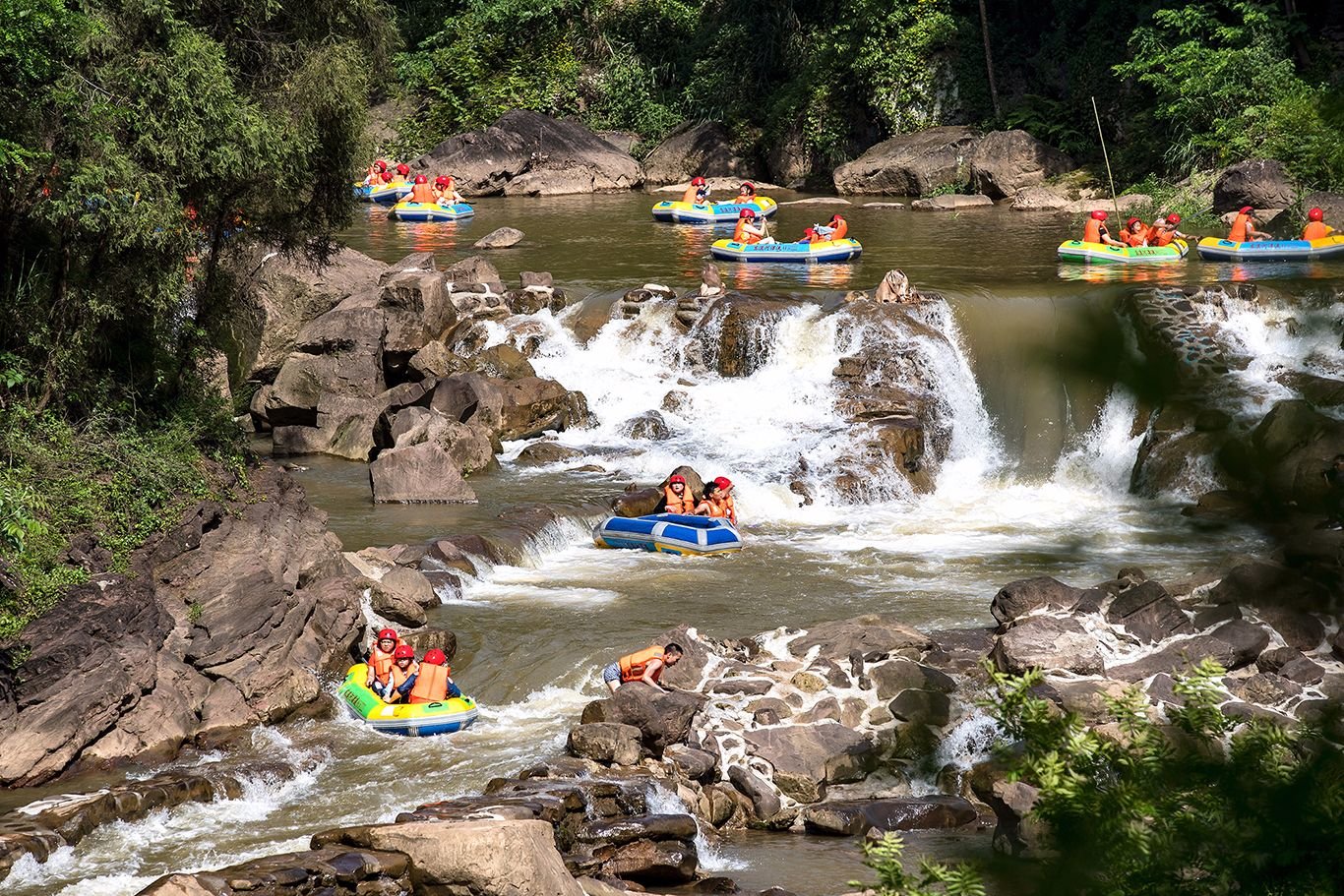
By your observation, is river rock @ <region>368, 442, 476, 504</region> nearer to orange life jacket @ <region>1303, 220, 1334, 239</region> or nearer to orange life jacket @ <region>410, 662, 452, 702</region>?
orange life jacket @ <region>410, 662, 452, 702</region>

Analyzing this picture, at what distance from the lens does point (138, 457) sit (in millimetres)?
13680

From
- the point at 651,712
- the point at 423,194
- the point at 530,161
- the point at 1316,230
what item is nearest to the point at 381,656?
the point at 651,712

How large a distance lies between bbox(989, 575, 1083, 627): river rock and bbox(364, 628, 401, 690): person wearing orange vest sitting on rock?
5.53 metres

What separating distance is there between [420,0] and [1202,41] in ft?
81.7

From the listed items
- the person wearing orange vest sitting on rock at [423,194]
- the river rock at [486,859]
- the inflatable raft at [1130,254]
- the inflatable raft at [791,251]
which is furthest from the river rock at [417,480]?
the person wearing orange vest sitting on rock at [423,194]

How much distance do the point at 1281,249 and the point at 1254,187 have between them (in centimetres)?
394

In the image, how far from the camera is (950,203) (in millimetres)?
33750

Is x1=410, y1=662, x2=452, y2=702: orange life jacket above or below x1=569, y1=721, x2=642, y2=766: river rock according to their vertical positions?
above

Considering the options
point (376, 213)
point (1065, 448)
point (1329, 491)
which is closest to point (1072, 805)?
point (1329, 491)

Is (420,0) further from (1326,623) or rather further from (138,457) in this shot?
(1326,623)

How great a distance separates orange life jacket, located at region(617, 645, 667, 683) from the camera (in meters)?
12.8

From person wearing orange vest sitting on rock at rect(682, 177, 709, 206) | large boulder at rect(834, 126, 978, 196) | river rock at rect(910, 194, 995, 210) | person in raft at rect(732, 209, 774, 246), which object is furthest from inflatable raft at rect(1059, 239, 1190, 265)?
person wearing orange vest sitting on rock at rect(682, 177, 709, 206)

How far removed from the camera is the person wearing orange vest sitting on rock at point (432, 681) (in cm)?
1250

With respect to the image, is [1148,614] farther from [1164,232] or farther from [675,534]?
[1164,232]
